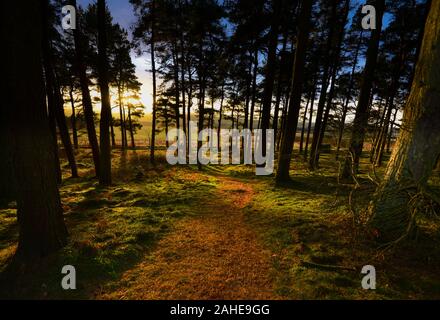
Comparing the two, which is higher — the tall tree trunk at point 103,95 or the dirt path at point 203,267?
the tall tree trunk at point 103,95

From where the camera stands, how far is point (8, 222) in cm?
631

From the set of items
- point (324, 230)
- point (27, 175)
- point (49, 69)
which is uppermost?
point (49, 69)

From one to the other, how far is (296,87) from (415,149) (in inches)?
240

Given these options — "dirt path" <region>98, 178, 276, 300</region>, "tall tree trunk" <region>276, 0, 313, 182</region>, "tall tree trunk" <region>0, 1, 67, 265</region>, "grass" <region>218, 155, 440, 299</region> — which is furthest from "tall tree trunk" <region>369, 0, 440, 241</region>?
"tall tree trunk" <region>0, 1, 67, 265</region>

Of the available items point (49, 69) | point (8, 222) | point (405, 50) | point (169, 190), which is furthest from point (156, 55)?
point (405, 50)

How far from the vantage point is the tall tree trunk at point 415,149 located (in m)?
4.22

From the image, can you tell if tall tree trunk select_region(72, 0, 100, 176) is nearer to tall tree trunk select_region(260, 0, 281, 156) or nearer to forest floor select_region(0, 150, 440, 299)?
forest floor select_region(0, 150, 440, 299)

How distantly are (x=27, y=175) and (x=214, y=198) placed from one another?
240 inches

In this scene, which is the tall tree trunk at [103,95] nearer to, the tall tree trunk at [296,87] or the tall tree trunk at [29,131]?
the tall tree trunk at [29,131]

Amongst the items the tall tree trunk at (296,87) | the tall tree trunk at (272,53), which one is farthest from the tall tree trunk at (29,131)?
the tall tree trunk at (272,53)

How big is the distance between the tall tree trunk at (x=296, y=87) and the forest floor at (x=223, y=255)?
9.53ft

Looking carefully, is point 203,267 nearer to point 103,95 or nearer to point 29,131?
point 29,131

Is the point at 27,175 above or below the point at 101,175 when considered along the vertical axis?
above
